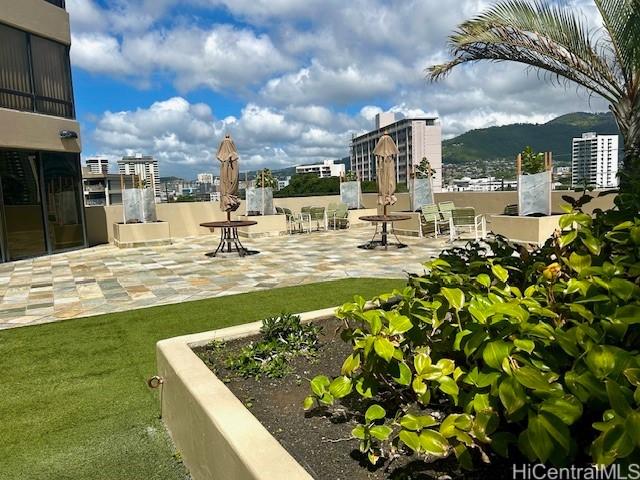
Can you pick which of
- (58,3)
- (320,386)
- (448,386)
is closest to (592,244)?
(448,386)

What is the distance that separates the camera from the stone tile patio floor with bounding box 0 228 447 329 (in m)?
6.55

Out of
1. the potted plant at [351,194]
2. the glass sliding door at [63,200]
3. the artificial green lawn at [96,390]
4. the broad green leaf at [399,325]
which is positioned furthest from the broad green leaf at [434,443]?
the potted plant at [351,194]

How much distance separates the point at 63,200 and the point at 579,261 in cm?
1371

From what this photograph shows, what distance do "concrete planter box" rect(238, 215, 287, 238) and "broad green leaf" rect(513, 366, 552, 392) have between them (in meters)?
13.5

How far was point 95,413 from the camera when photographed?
3260 millimetres

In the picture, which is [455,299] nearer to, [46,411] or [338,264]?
[46,411]

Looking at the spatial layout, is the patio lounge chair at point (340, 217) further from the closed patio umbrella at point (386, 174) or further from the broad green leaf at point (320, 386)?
the broad green leaf at point (320, 386)

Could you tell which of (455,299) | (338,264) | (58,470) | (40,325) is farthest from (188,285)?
(455,299)

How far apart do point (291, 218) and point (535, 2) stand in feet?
35.8

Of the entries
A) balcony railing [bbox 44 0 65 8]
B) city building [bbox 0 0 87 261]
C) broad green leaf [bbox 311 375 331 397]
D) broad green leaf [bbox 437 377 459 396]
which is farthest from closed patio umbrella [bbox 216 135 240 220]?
broad green leaf [bbox 437 377 459 396]

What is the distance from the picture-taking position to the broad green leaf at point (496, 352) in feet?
4.69

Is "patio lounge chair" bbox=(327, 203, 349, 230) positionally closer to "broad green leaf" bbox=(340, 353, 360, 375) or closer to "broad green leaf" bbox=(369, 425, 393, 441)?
"broad green leaf" bbox=(340, 353, 360, 375)

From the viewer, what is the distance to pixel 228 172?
36.0 feet

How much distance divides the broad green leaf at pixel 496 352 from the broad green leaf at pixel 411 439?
0.37 m
